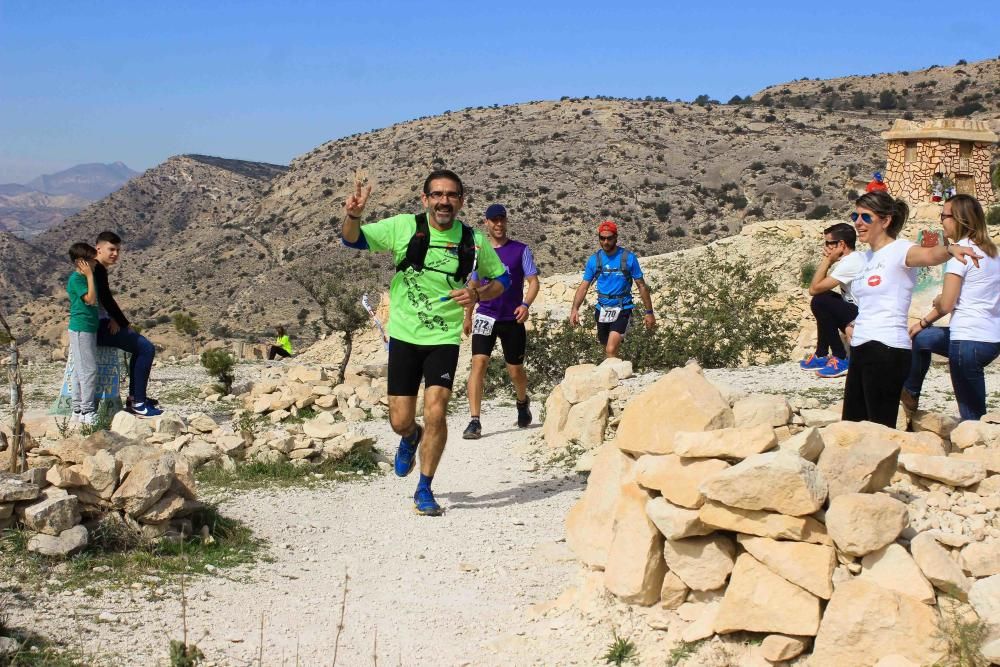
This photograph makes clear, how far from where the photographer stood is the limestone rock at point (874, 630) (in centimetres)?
324

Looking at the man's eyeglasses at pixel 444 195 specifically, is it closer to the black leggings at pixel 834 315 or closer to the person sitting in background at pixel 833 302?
the person sitting in background at pixel 833 302

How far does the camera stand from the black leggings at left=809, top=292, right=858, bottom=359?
8781mm

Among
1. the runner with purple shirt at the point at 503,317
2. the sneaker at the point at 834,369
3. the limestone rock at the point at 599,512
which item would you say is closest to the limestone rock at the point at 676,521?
the limestone rock at the point at 599,512

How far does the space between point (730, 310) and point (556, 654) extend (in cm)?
1078

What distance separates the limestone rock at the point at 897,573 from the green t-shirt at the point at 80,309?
24.7ft

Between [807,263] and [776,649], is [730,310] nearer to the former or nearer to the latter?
[807,263]

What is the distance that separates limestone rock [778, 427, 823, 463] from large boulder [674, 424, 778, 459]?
8cm

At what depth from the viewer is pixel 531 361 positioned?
12.4 m

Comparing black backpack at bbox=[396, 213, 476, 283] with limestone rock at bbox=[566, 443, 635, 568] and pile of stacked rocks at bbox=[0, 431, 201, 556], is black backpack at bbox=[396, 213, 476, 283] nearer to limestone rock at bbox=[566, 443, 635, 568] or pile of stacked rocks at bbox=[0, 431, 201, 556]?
limestone rock at bbox=[566, 443, 635, 568]

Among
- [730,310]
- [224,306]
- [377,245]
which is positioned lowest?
[224,306]

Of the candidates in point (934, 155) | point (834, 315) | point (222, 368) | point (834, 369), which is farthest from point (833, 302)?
point (934, 155)

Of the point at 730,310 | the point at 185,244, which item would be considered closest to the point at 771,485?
the point at 730,310

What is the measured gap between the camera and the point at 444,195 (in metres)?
5.82

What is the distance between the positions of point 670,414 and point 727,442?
559mm
